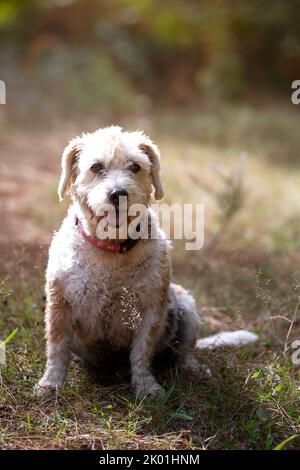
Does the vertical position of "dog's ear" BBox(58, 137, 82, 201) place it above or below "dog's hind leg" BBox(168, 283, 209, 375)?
above

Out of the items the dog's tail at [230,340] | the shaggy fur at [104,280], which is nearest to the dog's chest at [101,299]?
the shaggy fur at [104,280]

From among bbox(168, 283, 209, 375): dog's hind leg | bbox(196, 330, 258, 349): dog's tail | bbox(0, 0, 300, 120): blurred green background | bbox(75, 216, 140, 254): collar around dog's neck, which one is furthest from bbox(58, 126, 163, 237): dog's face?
bbox(0, 0, 300, 120): blurred green background

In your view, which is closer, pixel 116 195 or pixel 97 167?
pixel 116 195

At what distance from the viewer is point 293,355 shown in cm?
462

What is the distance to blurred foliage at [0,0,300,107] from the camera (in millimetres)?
16266

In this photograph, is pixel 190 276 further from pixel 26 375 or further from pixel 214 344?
pixel 26 375

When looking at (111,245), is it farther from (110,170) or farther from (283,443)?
(283,443)

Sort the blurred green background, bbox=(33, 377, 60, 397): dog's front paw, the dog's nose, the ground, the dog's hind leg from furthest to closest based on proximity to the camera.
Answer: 1. the blurred green background
2. the dog's hind leg
3. bbox=(33, 377, 60, 397): dog's front paw
4. the dog's nose
5. the ground

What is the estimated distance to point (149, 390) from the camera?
407 centimetres

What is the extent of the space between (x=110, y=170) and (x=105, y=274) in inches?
25.0

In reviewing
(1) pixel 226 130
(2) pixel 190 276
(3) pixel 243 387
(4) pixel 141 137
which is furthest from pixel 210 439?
(1) pixel 226 130

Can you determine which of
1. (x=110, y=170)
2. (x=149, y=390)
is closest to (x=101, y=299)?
(x=149, y=390)

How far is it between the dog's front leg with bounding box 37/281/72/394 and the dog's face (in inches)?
23.4

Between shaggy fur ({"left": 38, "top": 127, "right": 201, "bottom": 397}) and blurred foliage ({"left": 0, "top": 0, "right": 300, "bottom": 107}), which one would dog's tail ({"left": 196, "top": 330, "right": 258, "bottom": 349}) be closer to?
shaggy fur ({"left": 38, "top": 127, "right": 201, "bottom": 397})
